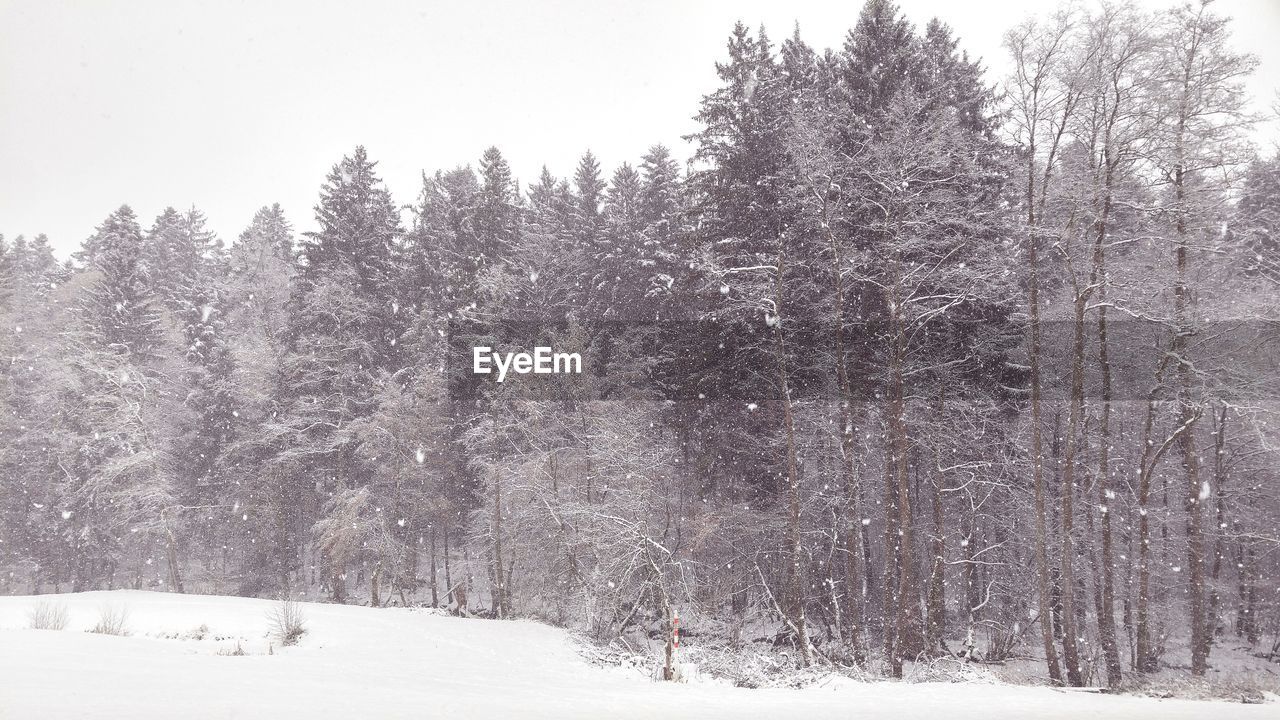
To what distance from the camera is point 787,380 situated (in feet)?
53.4

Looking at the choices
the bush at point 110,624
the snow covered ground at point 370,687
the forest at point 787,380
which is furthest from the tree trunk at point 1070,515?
the bush at point 110,624

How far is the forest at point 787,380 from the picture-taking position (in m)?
13.3

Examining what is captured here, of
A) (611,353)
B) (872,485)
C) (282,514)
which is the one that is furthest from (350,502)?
(872,485)

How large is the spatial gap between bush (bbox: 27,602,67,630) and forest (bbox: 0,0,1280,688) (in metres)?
9.56

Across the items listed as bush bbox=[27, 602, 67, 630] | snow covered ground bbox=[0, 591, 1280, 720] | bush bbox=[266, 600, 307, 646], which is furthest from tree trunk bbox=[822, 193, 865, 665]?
bush bbox=[27, 602, 67, 630]

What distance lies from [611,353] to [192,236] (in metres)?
34.7

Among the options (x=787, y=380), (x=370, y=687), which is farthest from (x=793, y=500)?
(x=370, y=687)

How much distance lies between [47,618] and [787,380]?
17.5 m

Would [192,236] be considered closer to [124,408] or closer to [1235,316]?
[124,408]

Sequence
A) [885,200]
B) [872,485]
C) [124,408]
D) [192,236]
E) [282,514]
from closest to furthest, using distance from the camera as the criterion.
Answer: [885,200], [872,485], [124,408], [282,514], [192,236]

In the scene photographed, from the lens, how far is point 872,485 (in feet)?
66.2

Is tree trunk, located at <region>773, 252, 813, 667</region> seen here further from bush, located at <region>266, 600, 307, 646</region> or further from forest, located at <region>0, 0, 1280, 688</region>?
bush, located at <region>266, 600, 307, 646</region>

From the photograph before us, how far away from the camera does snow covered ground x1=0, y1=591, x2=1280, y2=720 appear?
19.3 feet

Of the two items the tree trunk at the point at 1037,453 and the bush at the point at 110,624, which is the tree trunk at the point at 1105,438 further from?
the bush at the point at 110,624
